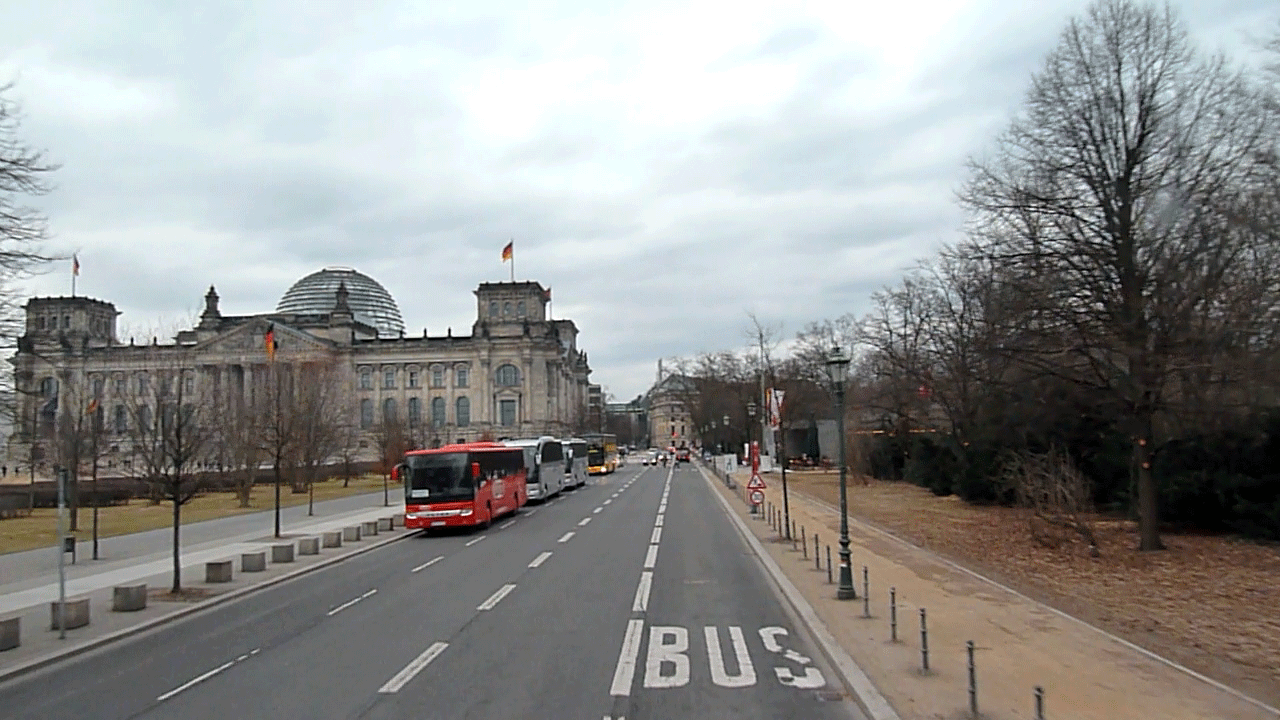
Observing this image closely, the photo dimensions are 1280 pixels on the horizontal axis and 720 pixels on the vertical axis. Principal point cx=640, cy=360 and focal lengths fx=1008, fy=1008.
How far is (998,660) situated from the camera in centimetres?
1140

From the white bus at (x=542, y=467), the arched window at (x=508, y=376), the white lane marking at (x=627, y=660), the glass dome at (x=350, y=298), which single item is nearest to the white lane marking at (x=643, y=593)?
the white lane marking at (x=627, y=660)

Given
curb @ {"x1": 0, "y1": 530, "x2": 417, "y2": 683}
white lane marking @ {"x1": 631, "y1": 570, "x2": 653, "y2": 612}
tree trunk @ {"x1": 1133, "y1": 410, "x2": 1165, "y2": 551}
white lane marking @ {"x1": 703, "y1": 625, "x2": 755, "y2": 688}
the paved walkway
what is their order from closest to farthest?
Answer: white lane marking @ {"x1": 703, "y1": 625, "x2": 755, "y2": 688}, curb @ {"x1": 0, "y1": 530, "x2": 417, "y2": 683}, white lane marking @ {"x1": 631, "y1": 570, "x2": 653, "y2": 612}, the paved walkway, tree trunk @ {"x1": 1133, "y1": 410, "x2": 1165, "y2": 551}

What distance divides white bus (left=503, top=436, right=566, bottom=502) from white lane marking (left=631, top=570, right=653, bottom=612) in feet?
81.4

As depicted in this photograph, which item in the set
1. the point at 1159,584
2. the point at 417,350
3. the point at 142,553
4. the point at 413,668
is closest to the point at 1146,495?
the point at 1159,584

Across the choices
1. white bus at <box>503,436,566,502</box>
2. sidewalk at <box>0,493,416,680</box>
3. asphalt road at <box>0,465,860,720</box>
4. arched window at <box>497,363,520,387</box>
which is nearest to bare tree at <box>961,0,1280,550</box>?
asphalt road at <box>0,465,860,720</box>

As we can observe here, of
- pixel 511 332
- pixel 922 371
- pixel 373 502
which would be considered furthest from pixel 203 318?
pixel 922 371

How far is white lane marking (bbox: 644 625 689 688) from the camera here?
1123 cm

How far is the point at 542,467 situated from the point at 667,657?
38112 mm

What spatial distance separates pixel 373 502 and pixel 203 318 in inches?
3665

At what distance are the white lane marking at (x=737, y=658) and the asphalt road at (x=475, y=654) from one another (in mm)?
33

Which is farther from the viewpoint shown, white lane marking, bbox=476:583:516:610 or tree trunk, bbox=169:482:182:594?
tree trunk, bbox=169:482:182:594

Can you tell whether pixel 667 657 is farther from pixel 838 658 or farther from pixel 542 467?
pixel 542 467

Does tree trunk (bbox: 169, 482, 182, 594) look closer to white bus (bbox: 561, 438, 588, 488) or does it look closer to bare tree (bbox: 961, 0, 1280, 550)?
bare tree (bbox: 961, 0, 1280, 550)

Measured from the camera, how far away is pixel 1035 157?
74.5 ft
